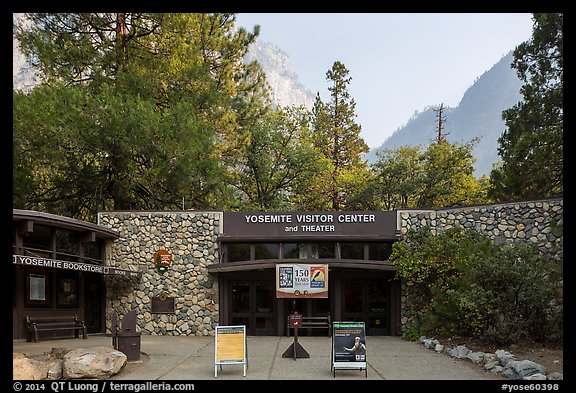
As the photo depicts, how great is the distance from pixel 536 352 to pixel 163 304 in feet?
34.8

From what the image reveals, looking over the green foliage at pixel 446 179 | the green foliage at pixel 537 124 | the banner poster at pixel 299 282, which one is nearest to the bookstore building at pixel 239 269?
the banner poster at pixel 299 282

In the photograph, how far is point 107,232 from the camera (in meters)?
14.9

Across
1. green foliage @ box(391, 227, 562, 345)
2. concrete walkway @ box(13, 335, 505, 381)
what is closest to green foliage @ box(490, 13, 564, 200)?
green foliage @ box(391, 227, 562, 345)

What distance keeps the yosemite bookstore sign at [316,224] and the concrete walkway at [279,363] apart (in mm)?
3545

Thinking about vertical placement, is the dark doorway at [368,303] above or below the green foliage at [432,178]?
below

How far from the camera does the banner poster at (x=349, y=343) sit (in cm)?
832

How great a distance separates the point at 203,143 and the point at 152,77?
3697mm

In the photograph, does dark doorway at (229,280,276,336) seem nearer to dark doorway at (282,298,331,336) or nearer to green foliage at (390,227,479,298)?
dark doorway at (282,298,331,336)

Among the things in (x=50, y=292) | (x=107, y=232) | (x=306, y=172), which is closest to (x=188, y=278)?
(x=107, y=232)

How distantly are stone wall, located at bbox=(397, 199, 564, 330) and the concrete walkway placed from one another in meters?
3.83

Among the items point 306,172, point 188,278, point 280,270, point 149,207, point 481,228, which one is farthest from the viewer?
point 306,172

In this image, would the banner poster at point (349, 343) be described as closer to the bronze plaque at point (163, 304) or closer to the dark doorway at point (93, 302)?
the bronze plaque at point (163, 304)

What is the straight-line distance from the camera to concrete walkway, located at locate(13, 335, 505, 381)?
328 inches

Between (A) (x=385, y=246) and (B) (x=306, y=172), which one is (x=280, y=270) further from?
(B) (x=306, y=172)
